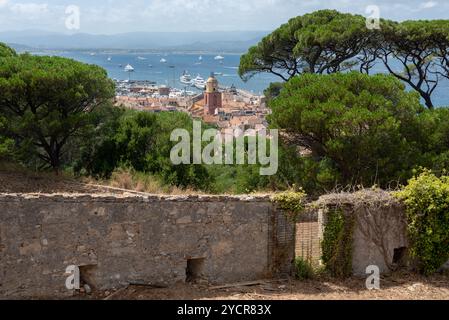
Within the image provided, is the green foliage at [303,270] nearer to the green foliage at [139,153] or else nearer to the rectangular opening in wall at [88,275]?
the rectangular opening in wall at [88,275]

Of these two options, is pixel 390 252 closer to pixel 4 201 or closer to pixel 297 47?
pixel 4 201

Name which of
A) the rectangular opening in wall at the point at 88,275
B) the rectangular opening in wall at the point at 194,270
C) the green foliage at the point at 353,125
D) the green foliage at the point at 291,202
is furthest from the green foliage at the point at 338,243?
the green foliage at the point at 353,125

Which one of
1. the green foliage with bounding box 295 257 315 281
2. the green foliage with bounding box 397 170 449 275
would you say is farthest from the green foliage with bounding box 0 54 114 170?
the green foliage with bounding box 397 170 449 275

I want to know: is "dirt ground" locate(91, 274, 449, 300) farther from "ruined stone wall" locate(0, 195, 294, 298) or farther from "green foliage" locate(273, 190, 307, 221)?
"green foliage" locate(273, 190, 307, 221)

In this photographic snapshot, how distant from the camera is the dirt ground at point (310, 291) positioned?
336 inches

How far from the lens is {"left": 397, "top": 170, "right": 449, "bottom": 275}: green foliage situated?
9797mm

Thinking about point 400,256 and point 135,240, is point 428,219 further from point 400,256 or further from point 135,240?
point 135,240

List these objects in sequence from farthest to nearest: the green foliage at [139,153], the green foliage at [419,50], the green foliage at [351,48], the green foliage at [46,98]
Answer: the green foliage at [351,48] → the green foliage at [419,50] → the green foliage at [139,153] → the green foliage at [46,98]

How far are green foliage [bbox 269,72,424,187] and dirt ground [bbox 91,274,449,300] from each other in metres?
4.68

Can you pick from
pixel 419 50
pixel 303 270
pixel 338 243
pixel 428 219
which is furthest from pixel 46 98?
pixel 419 50

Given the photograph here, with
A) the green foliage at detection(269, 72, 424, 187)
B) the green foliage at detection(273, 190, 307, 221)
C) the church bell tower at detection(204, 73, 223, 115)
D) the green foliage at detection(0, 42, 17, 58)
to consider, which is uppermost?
the green foliage at detection(0, 42, 17, 58)

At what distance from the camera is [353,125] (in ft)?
45.4

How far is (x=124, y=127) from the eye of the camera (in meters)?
18.7

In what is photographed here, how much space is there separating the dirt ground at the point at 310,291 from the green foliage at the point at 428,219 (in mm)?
406
